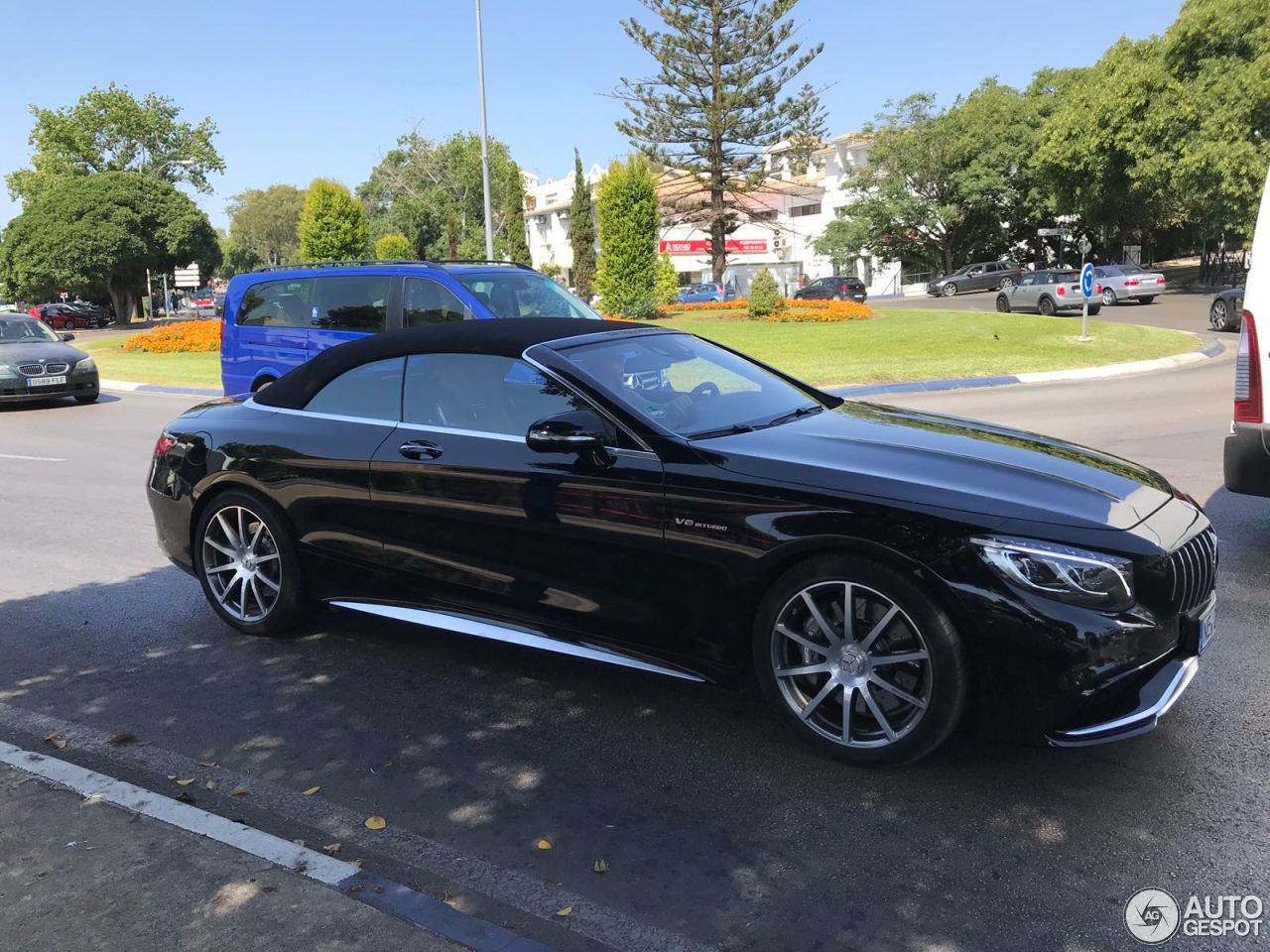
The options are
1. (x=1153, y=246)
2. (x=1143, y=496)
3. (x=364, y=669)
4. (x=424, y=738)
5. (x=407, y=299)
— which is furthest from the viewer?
(x=1153, y=246)

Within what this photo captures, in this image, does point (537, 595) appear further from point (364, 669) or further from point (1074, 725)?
point (1074, 725)

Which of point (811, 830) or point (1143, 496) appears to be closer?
point (811, 830)

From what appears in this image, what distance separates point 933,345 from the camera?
21.8m

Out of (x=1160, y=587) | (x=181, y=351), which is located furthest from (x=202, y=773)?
(x=181, y=351)

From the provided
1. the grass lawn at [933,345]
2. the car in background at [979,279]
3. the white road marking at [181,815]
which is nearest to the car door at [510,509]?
the white road marking at [181,815]

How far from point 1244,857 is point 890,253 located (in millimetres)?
66182

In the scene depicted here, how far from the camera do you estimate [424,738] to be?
4.08m

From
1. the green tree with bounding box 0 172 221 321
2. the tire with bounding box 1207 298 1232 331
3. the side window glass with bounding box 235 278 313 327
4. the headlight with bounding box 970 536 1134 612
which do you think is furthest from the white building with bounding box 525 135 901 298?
the headlight with bounding box 970 536 1134 612

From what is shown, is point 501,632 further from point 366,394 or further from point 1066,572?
point 1066,572

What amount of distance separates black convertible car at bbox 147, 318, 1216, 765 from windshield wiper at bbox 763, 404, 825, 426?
1.6 inches

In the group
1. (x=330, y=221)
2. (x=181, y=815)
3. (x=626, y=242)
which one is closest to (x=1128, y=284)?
(x=626, y=242)

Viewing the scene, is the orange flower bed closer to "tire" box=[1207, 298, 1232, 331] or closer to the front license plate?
"tire" box=[1207, 298, 1232, 331]

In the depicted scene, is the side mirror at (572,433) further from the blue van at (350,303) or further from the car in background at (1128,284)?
the car in background at (1128,284)

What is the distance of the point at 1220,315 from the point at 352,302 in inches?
960
